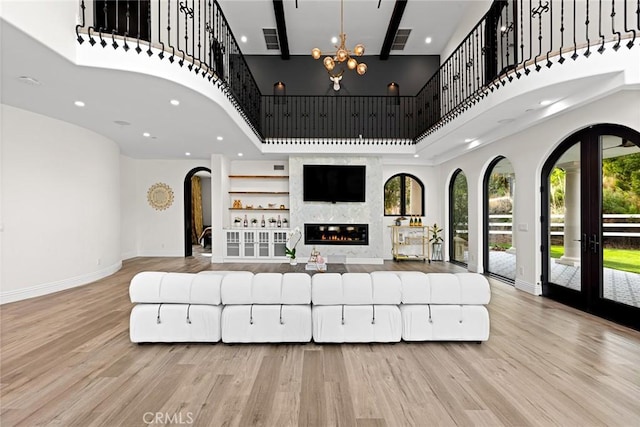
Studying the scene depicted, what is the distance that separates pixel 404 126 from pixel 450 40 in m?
2.48

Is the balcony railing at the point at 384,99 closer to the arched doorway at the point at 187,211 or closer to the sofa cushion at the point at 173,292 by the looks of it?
the sofa cushion at the point at 173,292

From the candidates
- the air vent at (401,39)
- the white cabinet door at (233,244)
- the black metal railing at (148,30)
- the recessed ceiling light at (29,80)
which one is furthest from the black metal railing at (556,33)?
the recessed ceiling light at (29,80)

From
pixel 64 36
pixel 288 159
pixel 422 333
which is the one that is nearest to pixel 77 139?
pixel 64 36

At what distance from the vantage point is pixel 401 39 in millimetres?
8227

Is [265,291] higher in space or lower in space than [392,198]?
lower

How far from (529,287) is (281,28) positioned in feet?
26.0

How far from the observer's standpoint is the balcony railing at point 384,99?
11.6 ft

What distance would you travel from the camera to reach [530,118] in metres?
4.80

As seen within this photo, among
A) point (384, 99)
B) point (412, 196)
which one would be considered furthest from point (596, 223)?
point (384, 99)

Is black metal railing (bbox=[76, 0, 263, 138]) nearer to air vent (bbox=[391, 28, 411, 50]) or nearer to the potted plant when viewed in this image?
air vent (bbox=[391, 28, 411, 50])

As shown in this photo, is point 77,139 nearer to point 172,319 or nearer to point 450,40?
point 172,319

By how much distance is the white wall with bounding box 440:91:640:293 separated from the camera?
3771 millimetres

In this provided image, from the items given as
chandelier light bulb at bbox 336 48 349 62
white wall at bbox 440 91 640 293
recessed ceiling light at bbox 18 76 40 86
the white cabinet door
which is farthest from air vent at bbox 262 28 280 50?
white wall at bbox 440 91 640 293

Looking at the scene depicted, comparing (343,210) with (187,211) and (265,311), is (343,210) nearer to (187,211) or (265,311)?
(187,211)
